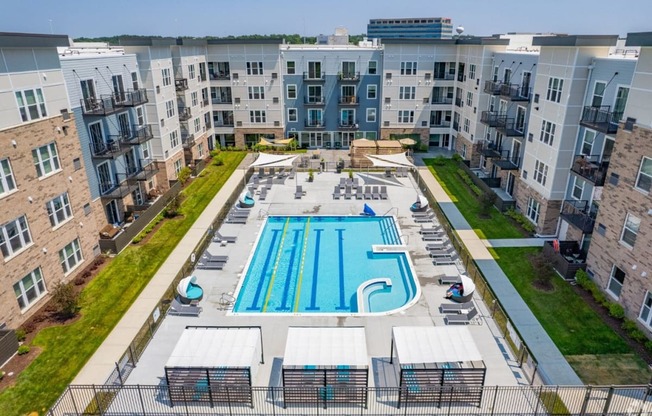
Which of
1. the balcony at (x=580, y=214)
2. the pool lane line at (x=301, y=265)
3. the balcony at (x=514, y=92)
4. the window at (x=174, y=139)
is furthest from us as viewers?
the window at (x=174, y=139)

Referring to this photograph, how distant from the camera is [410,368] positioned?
47.4ft

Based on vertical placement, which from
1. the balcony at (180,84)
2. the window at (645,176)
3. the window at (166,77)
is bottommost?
the window at (645,176)

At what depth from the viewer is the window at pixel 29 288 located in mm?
19000

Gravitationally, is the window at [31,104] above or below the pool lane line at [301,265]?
above

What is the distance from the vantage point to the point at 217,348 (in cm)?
1490

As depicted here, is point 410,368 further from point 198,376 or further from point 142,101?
point 142,101

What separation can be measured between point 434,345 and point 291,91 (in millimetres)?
36683

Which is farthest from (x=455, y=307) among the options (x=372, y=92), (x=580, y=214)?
(x=372, y=92)

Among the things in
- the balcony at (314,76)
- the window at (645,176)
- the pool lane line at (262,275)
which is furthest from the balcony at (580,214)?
the balcony at (314,76)

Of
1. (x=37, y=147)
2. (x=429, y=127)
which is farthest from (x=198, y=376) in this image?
(x=429, y=127)

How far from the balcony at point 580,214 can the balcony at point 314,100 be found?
27.8 metres

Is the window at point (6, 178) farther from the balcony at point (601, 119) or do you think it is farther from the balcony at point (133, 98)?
the balcony at point (601, 119)

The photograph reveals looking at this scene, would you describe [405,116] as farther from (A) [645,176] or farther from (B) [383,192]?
(A) [645,176]

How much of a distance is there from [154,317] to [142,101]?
17.4m
